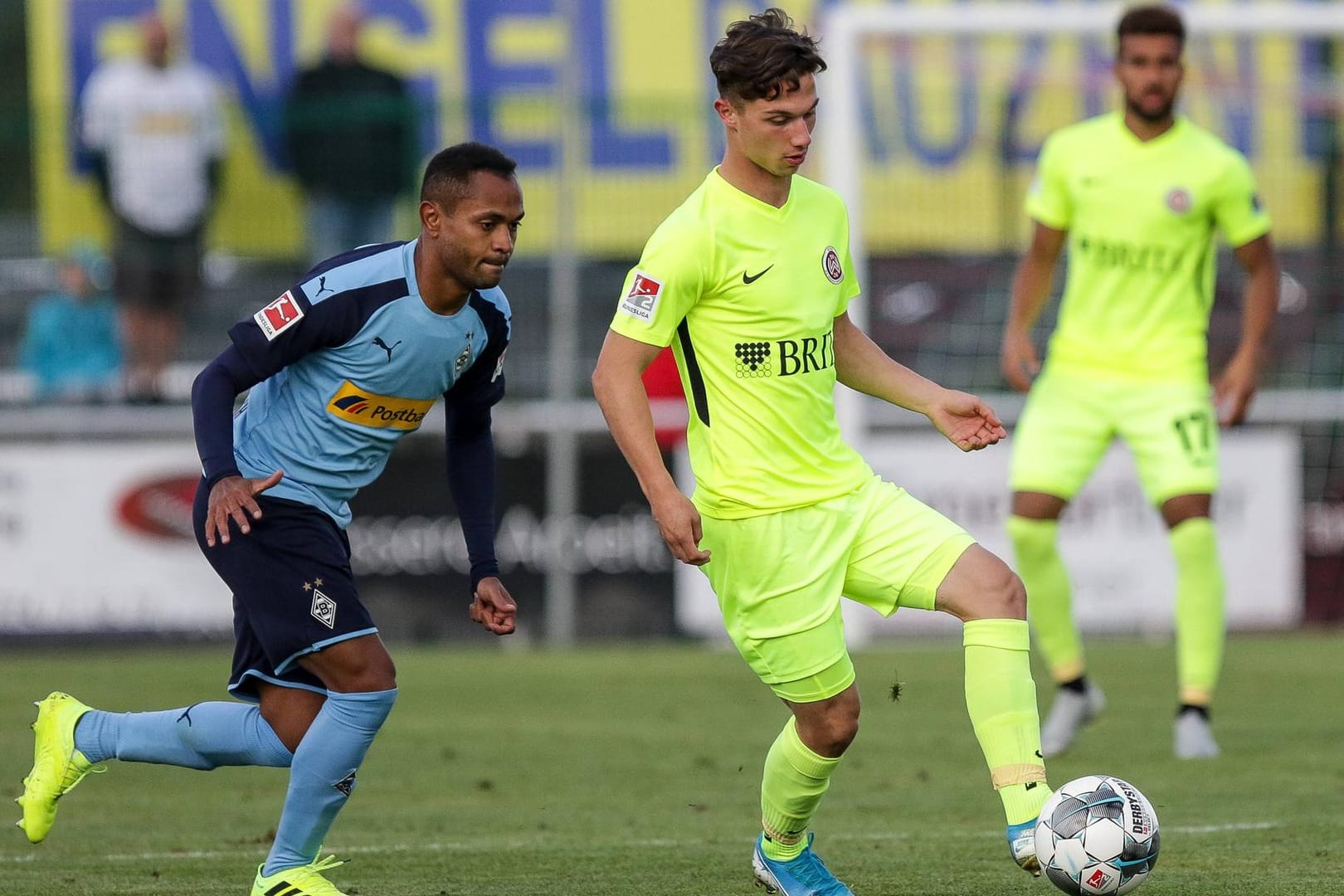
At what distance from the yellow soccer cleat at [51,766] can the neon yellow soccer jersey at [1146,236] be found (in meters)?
4.43

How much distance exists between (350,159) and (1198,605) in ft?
26.1

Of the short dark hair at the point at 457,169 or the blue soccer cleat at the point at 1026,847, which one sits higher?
the short dark hair at the point at 457,169

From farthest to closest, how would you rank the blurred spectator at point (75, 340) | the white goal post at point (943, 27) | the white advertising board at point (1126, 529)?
the blurred spectator at point (75, 340)
the white advertising board at point (1126, 529)
the white goal post at point (943, 27)

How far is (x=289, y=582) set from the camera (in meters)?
5.33

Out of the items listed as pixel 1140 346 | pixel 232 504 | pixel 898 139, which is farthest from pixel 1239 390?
pixel 898 139

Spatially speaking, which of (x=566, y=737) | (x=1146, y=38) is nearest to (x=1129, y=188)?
(x=1146, y=38)

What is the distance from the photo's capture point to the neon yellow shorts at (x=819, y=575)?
527 cm

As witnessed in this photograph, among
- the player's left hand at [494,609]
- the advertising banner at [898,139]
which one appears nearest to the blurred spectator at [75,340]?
the advertising banner at [898,139]

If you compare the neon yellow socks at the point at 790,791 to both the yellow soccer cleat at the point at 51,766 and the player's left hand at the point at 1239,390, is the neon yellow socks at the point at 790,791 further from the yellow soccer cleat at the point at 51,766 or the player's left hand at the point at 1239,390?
the player's left hand at the point at 1239,390

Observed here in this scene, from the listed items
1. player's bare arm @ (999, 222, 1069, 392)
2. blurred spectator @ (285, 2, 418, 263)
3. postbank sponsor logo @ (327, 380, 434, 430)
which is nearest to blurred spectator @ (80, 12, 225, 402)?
blurred spectator @ (285, 2, 418, 263)

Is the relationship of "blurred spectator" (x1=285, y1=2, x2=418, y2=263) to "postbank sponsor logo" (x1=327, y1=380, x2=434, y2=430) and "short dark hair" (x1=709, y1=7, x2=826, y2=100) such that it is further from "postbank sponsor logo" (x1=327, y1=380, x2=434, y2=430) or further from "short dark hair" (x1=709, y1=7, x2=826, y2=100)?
"short dark hair" (x1=709, y1=7, x2=826, y2=100)

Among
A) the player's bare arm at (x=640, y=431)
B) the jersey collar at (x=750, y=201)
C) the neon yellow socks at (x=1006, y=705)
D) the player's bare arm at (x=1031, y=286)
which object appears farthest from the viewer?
the player's bare arm at (x=1031, y=286)

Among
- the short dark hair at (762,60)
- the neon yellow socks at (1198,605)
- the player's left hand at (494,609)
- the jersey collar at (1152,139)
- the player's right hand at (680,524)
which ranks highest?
the short dark hair at (762,60)

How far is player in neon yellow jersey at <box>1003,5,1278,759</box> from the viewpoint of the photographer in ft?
27.2
